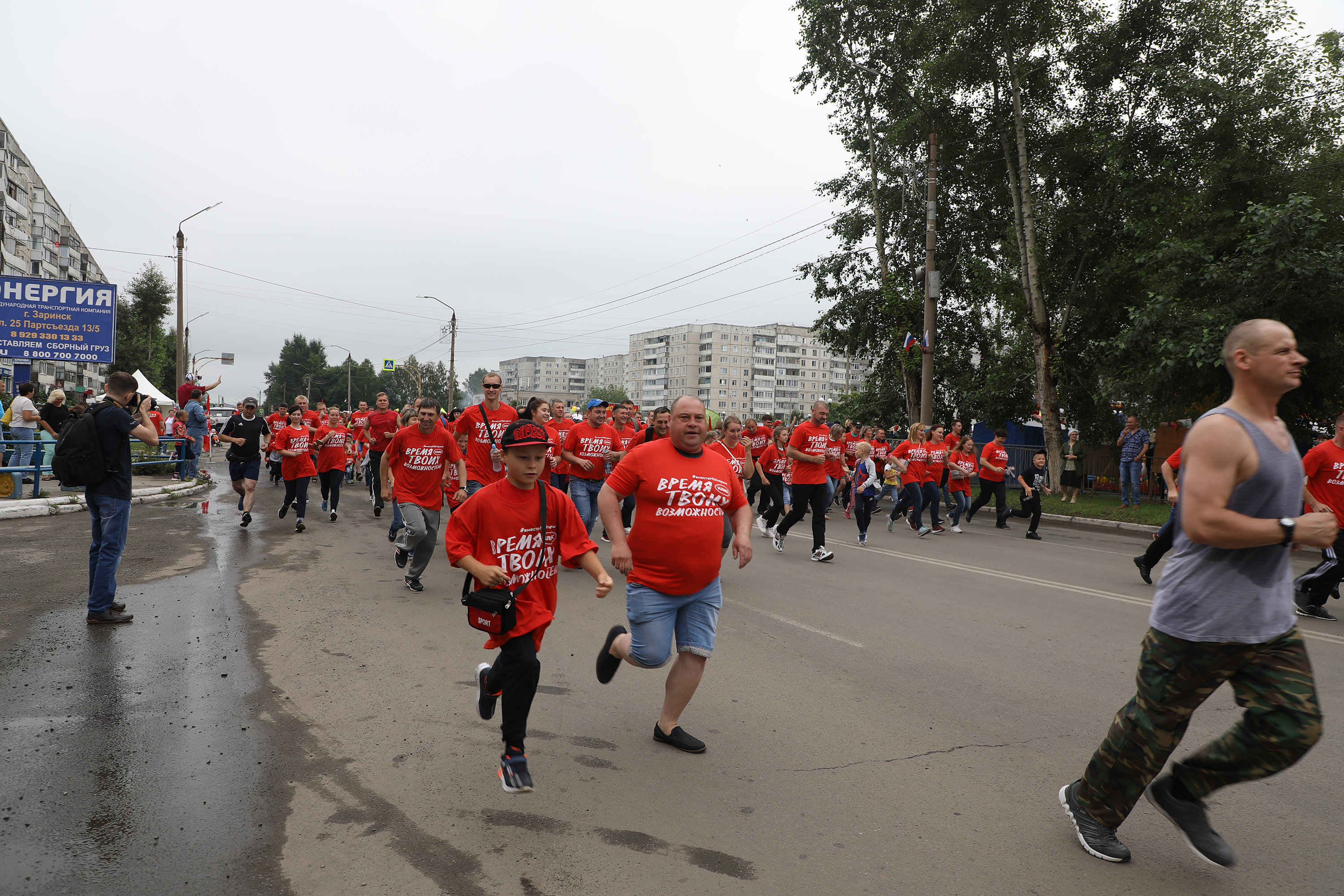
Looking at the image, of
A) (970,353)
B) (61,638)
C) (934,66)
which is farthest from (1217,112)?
(61,638)

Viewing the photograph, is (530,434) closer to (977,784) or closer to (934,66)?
(977,784)

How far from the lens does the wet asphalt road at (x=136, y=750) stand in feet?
10.2

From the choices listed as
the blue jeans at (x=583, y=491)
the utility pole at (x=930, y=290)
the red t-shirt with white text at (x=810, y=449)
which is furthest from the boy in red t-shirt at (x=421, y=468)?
the utility pole at (x=930, y=290)

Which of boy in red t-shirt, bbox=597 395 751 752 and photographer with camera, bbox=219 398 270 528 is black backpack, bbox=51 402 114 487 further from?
photographer with camera, bbox=219 398 270 528

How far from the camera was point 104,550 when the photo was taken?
22.1 ft

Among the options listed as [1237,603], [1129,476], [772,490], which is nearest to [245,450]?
[772,490]

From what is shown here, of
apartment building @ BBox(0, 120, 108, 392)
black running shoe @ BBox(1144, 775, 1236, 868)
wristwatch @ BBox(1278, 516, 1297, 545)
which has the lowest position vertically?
black running shoe @ BBox(1144, 775, 1236, 868)

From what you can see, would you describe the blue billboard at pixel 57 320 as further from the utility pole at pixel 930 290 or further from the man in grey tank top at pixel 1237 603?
the man in grey tank top at pixel 1237 603

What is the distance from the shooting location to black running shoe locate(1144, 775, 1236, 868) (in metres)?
3.12

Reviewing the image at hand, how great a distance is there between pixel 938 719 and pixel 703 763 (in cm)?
149

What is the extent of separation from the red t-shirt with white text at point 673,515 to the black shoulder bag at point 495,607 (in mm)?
611

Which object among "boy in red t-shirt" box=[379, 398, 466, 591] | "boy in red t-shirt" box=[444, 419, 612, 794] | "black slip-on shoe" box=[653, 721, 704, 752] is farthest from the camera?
"boy in red t-shirt" box=[379, 398, 466, 591]

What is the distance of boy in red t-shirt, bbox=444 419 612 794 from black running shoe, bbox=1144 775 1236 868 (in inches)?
90.0

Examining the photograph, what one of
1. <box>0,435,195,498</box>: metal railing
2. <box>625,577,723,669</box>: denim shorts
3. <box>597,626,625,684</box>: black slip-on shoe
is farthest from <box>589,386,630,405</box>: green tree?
<box>625,577,723,669</box>: denim shorts
